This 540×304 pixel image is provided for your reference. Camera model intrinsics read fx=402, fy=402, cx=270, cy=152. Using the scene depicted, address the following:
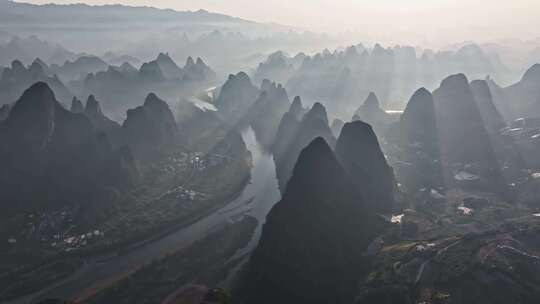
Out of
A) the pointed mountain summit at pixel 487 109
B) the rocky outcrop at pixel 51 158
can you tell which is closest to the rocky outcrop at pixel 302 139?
the rocky outcrop at pixel 51 158

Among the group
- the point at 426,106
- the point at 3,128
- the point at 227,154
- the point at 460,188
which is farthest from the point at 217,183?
the point at 426,106

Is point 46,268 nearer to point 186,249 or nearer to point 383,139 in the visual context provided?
point 186,249

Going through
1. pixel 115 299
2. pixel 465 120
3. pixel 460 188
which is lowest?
pixel 115 299

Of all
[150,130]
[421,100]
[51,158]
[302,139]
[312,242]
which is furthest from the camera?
[421,100]

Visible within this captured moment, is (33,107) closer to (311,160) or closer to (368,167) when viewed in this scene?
(311,160)

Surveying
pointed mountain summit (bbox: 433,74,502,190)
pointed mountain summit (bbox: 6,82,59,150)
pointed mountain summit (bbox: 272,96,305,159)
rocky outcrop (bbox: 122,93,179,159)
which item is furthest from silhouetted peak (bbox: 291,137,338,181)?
pointed mountain summit (bbox: 6,82,59,150)

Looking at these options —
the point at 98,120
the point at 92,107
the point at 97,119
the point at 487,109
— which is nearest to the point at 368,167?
the point at 487,109

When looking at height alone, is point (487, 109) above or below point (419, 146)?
above
